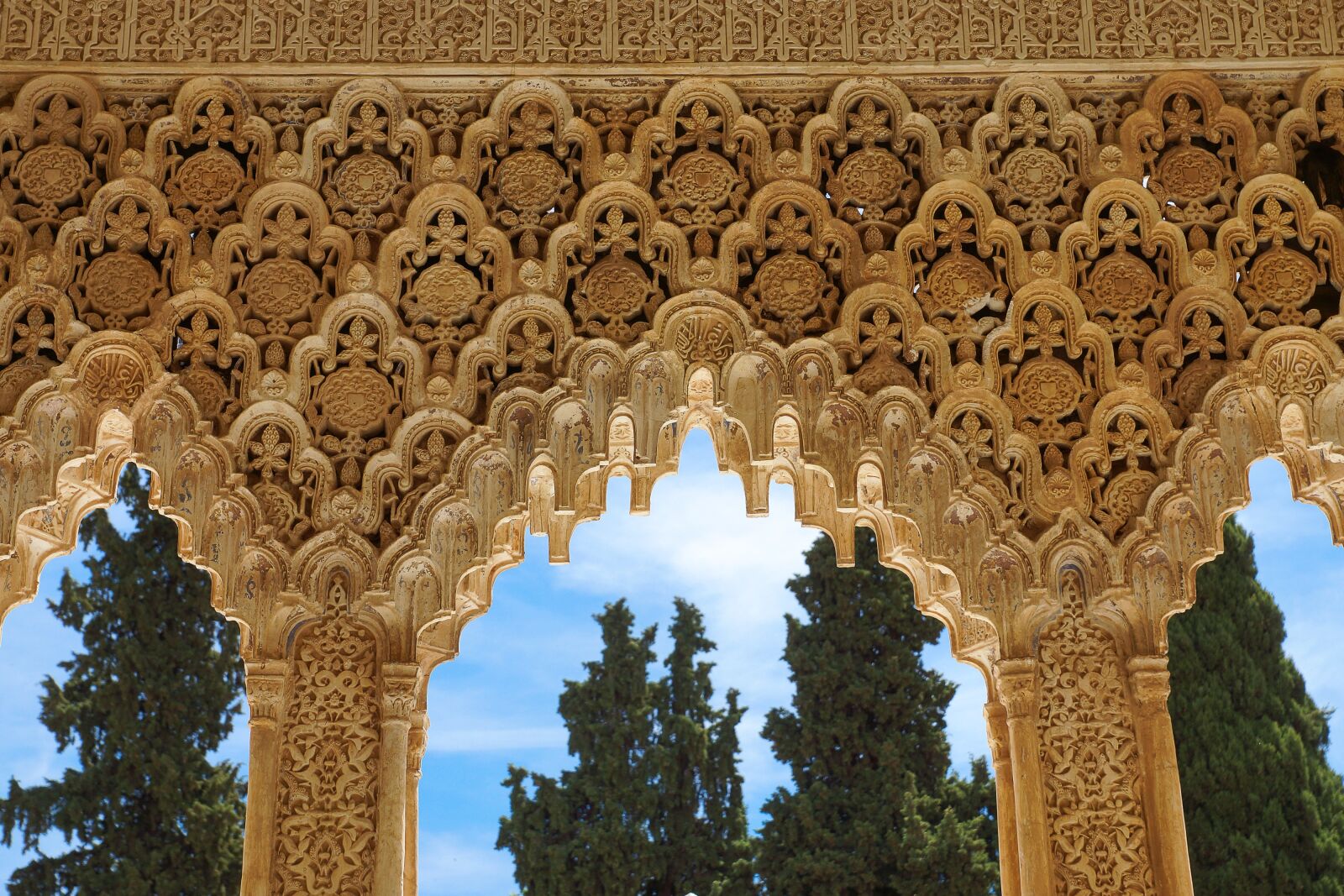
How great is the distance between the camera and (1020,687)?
5.07 meters

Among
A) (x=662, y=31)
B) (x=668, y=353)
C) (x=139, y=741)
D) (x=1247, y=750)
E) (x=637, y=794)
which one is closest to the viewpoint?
(x=668, y=353)

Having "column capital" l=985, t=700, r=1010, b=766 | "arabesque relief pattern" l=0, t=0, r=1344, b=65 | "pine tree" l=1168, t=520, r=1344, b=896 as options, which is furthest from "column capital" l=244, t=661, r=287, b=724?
"pine tree" l=1168, t=520, r=1344, b=896

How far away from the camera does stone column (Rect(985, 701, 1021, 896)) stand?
5156 millimetres

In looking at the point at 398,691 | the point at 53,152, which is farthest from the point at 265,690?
the point at 53,152

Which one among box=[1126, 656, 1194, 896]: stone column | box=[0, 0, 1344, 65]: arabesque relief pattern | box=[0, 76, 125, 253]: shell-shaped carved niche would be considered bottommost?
box=[1126, 656, 1194, 896]: stone column

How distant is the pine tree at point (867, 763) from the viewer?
34.3ft

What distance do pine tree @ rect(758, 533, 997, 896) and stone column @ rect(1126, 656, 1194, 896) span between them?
5380mm

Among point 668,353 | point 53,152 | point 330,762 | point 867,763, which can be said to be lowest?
point 330,762

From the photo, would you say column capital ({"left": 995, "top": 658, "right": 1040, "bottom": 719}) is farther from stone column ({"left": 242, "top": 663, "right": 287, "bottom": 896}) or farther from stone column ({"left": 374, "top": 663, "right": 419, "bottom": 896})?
stone column ({"left": 242, "top": 663, "right": 287, "bottom": 896})

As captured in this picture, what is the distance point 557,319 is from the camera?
5258 millimetres

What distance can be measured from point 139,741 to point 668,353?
22.7 feet

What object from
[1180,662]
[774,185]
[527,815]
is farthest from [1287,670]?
[774,185]

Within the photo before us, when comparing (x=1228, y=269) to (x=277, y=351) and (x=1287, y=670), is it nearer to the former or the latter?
(x=277, y=351)

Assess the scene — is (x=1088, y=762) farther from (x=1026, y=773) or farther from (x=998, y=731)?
(x=998, y=731)
